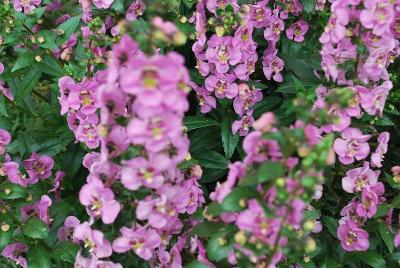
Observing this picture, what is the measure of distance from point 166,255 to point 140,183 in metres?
0.85

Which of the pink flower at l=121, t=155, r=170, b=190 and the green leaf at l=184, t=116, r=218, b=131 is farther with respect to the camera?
the green leaf at l=184, t=116, r=218, b=131

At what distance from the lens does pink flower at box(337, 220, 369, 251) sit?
12.4ft

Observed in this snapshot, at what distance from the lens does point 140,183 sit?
9.55 ft

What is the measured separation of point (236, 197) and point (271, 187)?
213 mm

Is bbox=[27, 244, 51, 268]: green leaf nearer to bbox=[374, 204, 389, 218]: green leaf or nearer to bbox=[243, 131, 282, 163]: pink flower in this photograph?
bbox=[243, 131, 282, 163]: pink flower

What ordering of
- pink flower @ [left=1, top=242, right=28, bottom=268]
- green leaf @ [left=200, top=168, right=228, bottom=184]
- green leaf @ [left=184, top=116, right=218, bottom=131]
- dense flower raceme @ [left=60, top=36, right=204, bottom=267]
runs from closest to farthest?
Answer: 1. dense flower raceme @ [left=60, top=36, right=204, bottom=267]
2. pink flower @ [left=1, top=242, right=28, bottom=268]
3. green leaf @ [left=184, top=116, right=218, bottom=131]
4. green leaf @ [left=200, top=168, right=228, bottom=184]

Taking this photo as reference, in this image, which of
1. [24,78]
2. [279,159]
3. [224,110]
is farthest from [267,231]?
[24,78]

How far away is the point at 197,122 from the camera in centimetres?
436

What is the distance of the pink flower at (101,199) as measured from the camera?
10.2ft

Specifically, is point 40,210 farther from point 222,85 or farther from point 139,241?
point 222,85

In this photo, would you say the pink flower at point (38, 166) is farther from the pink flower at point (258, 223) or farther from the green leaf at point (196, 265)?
the pink flower at point (258, 223)

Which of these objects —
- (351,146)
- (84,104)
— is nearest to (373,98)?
(351,146)

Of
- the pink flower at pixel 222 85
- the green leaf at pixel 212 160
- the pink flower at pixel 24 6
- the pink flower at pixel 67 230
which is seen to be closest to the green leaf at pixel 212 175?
the green leaf at pixel 212 160

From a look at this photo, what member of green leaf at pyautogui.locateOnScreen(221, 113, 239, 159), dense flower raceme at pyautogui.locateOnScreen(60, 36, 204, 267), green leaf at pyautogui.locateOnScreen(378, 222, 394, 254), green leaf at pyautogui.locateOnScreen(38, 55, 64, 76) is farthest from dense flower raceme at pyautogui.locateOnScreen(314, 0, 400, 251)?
green leaf at pyautogui.locateOnScreen(38, 55, 64, 76)
